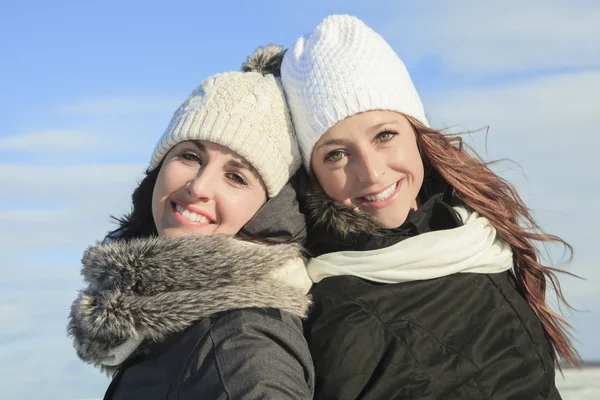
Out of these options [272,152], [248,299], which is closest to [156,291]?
[248,299]

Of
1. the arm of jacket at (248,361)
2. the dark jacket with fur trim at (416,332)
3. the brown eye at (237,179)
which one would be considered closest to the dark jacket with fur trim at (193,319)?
the arm of jacket at (248,361)

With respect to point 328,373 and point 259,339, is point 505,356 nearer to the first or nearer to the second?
point 328,373

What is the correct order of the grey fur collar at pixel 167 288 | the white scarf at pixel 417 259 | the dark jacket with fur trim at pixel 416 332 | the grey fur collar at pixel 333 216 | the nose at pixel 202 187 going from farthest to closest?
the grey fur collar at pixel 333 216
the white scarf at pixel 417 259
the nose at pixel 202 187
the dark jacket with fur trim at pixel 416 332
the grey fur collar at pixel 167 288

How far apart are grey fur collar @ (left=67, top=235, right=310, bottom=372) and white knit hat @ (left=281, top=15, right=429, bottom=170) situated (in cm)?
58

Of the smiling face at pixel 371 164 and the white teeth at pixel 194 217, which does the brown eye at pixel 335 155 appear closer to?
the smiling face at pixel 371 164

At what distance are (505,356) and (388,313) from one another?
0.52 m

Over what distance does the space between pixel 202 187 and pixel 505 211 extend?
4.49 ft

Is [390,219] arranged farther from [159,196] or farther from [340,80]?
[159,196]

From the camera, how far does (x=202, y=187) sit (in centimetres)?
283

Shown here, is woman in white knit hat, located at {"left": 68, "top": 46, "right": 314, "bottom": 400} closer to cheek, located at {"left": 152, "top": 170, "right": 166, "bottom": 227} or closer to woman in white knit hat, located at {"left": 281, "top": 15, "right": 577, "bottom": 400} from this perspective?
cheek, located at {"left": 152, "top": 170, "right": 166, "bottom": 227}

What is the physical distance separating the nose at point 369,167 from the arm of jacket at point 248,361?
2.26ft

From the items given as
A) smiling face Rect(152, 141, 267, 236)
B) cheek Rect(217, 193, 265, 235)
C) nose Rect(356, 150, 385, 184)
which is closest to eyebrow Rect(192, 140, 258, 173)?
smiling face Rect(152, 141, 267, 236)

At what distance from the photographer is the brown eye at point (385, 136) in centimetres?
309

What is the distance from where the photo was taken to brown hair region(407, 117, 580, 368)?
3287 millimetres
